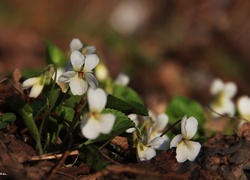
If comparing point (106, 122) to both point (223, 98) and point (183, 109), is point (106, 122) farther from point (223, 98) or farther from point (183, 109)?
point (223, 98)

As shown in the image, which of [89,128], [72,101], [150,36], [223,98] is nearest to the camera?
[89,128]

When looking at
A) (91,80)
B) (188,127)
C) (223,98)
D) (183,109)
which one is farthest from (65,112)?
(223,98)

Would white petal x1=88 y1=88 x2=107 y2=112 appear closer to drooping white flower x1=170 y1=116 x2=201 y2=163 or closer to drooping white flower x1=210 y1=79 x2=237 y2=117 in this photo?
drooping white flower x1=170 y1=116 x2=201 y2=163

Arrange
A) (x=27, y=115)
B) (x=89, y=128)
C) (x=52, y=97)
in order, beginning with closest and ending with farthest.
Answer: (x=89, y=128) → (x=27, y=115) → (x=52, y=97)

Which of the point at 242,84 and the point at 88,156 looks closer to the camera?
the point at 88,156

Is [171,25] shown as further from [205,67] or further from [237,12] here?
[205,67]

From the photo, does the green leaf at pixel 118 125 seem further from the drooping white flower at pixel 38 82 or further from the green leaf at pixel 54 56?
the green leaf at pixel 54 56

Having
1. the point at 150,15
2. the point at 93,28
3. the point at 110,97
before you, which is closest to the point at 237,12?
the point at 150,15
